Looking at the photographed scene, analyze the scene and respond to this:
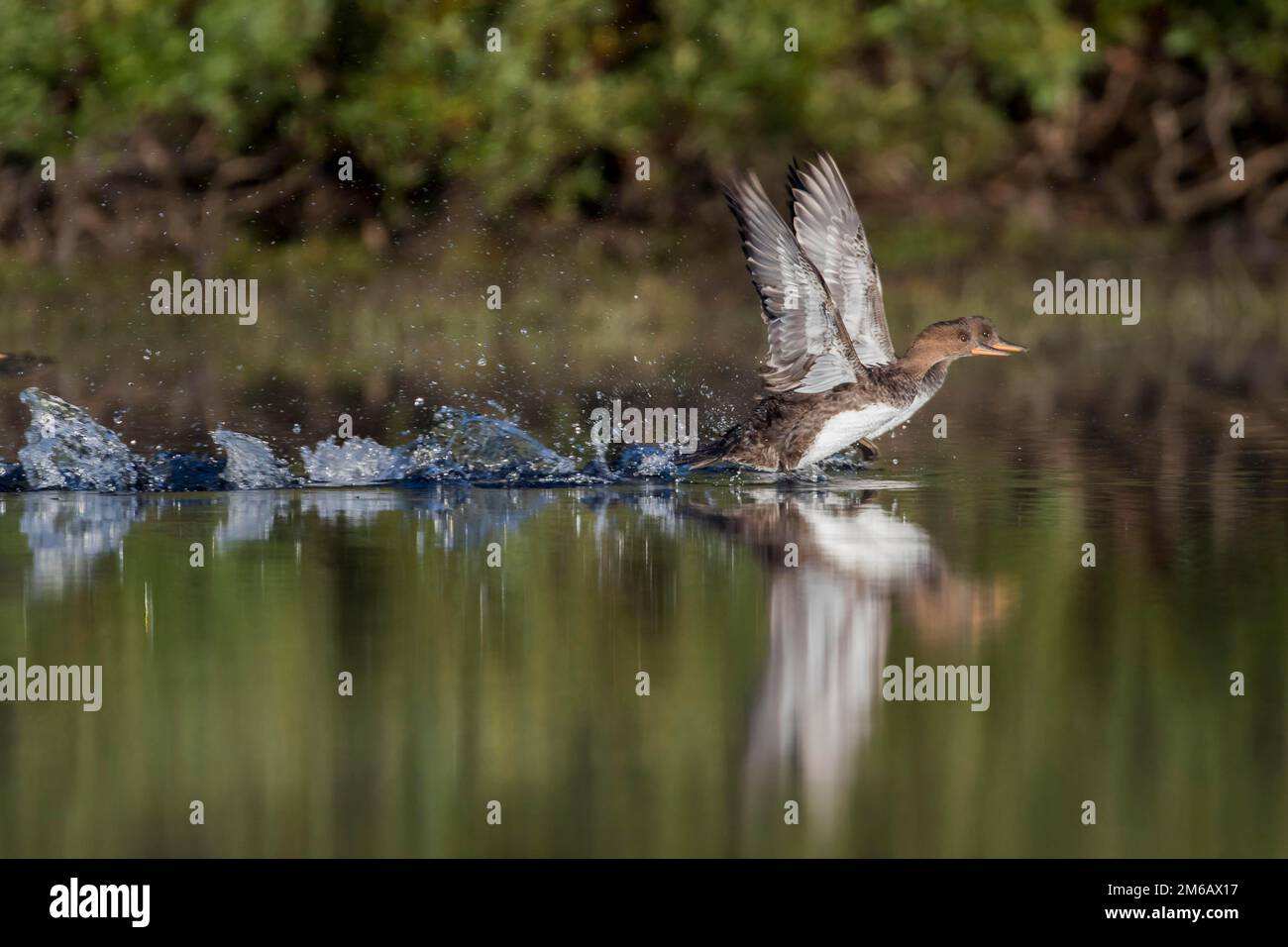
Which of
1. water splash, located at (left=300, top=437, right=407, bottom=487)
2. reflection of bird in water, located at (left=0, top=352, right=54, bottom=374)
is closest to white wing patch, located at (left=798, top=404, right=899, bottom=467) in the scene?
water splash, located at (left=300, top=437, right=407, bottom=487)

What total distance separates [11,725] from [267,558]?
1.99 meters

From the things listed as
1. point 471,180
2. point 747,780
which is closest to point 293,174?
point 471,180

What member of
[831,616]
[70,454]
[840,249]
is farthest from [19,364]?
[831,616]

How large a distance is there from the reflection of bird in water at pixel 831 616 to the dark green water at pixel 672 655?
2 cm

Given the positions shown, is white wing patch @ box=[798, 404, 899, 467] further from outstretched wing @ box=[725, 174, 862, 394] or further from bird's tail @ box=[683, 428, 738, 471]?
bird's tail @ box=[683, 428, 738, 471]

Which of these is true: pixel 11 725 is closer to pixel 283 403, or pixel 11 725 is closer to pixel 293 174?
pixel 283 403

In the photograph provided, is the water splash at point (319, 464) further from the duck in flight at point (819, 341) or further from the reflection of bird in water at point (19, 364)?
the reflection of bird in water at point (19, 364)

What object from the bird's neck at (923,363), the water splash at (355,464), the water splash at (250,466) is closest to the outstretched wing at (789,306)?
the bird's neck at (923,363)

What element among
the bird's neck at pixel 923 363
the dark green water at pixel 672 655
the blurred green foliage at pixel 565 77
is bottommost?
the dark green water at pixel 672 655

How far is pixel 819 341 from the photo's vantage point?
9.66m

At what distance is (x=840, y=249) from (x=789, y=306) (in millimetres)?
802

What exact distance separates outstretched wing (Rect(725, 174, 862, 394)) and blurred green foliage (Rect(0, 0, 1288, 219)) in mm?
9979

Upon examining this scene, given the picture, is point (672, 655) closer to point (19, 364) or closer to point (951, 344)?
point (951, 344)

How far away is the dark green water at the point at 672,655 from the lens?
5.52m
